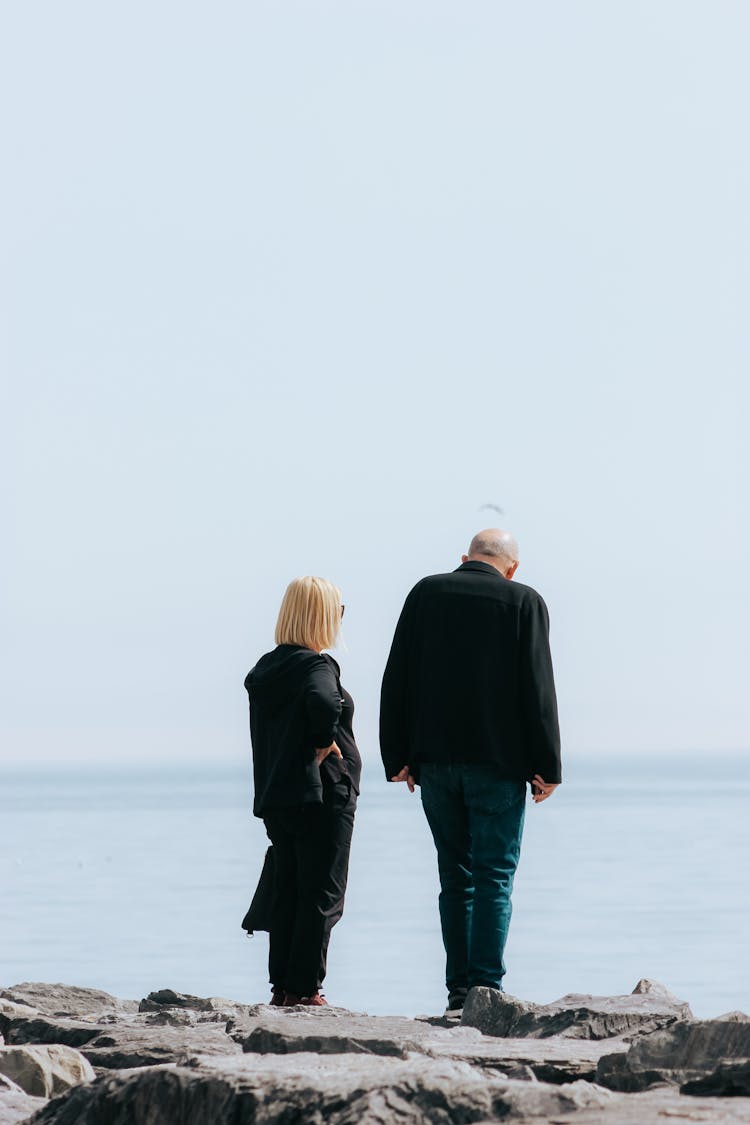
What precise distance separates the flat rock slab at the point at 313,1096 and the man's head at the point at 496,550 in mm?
2930

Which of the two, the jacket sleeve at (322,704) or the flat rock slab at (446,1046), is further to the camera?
the jacket sleeve at (322,704)

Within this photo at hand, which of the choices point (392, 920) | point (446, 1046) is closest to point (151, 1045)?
point (446, 1046)

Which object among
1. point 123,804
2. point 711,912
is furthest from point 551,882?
point 123,804

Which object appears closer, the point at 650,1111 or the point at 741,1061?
the point at 650,1111

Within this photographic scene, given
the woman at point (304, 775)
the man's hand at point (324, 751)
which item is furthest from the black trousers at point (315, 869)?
the man's hand at point (324, 751)

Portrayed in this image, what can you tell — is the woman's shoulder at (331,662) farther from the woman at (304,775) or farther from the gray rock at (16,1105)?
the gray rock at (16,1105)

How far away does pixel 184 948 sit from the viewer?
71.2 ft

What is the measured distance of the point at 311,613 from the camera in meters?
7.29

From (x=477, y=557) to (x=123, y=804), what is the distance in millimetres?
109638

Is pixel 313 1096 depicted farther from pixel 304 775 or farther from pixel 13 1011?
pixel 13 1011

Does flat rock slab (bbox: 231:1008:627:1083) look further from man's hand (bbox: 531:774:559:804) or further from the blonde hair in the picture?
the blonde hair

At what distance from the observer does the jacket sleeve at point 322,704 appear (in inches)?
283

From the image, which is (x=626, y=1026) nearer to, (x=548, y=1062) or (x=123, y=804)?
(x=548, y=1062)

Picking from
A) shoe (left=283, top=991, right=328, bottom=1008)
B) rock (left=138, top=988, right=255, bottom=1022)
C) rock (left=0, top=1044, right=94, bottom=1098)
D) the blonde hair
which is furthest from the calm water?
rock (left=0, top=1044, right=94, bottom=1098)
